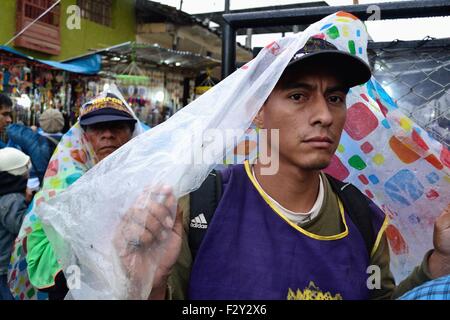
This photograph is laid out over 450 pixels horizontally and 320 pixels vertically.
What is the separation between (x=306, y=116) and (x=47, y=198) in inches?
46.0

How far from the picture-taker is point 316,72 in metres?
1.23

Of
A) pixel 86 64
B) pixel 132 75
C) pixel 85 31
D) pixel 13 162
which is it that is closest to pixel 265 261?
pixel 13 162

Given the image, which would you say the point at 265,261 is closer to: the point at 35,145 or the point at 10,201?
the point at 10,201

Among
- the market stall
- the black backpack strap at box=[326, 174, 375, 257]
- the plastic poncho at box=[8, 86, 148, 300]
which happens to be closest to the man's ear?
the black backpack strap at box=[326, 174, 375, 257]

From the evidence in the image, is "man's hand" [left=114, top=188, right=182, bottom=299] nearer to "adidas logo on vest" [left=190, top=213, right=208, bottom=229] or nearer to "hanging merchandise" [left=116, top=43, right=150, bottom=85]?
"adidas logo on vest" [left=190, top=213, right=208, bottom=229]

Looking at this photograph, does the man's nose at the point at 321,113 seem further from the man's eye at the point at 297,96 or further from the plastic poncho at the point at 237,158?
the plastic poncho at the point at 237,158

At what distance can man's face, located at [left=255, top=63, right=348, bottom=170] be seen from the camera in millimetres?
1188

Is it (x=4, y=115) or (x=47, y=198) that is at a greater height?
(x=4, y=115)

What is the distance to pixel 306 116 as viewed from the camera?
3.94 feet

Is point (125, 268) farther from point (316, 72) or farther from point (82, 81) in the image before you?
point (82, 81)

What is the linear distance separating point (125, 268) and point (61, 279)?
92 cm

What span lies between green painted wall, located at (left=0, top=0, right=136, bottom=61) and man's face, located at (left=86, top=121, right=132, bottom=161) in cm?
739

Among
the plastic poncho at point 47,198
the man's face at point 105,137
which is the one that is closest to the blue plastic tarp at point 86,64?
the plastic poncho at point 47,198
